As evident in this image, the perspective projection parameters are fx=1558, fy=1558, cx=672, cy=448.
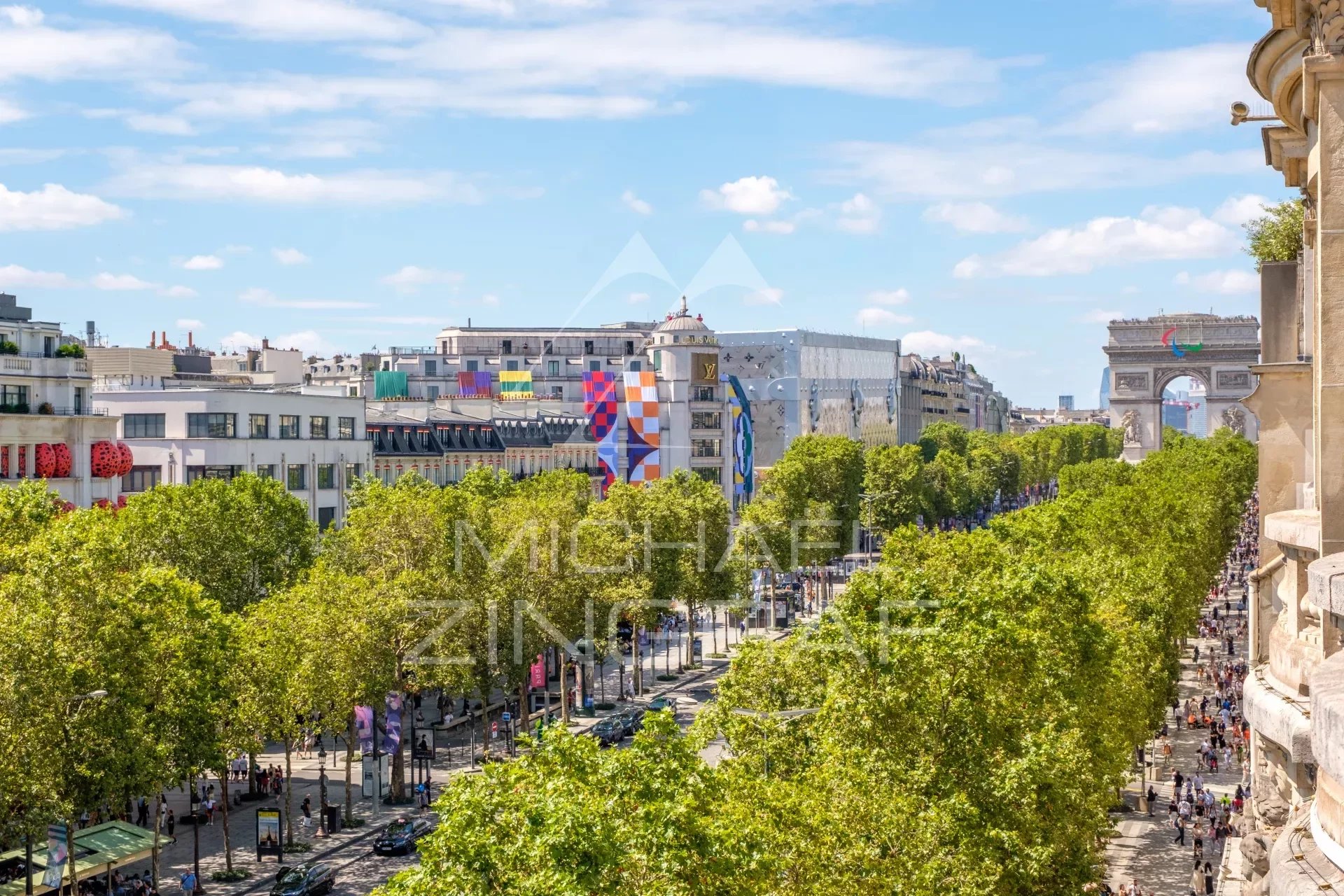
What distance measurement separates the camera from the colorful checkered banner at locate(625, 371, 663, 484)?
441 ft

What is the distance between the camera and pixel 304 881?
45.1 metres

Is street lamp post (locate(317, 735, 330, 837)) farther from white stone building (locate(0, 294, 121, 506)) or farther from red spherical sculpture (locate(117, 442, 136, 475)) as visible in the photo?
red spherical sculpture (locate(117, 442, 136, 475))

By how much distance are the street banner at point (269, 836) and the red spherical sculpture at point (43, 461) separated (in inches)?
1301

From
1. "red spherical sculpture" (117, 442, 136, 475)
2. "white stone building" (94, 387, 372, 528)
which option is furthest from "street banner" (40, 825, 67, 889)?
"white stone building" (94, 387, 372, 528)

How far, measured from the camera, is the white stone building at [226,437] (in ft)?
301

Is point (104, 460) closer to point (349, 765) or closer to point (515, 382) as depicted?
point (349, 765)

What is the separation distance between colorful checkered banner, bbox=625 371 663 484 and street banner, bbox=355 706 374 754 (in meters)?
73.4

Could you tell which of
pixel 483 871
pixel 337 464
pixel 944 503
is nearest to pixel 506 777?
pixel 483 871

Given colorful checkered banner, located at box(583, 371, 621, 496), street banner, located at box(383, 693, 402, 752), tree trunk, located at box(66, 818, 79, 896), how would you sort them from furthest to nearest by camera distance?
colorful checkered banner, located at box(583, 371, 621, 496), street banner, located at box(383, 693, 402, 752), tree trunk, located at box(66, 818, 79, 896)

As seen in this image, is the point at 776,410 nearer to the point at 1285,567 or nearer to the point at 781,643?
the point at 781,643

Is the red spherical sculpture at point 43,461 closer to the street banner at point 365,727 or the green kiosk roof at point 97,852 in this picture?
the street banner at point 365,727

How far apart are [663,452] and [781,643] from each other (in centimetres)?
10121

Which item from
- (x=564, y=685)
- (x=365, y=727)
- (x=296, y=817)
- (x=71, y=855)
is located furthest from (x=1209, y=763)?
(x=71, y=855)

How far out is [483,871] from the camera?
23016 millimetres
